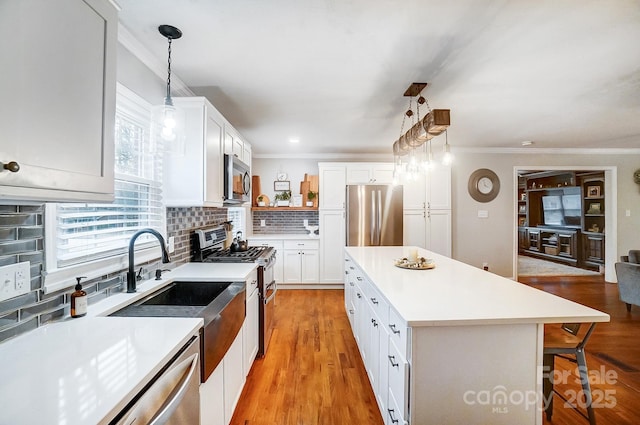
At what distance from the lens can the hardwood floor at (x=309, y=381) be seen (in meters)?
1.90

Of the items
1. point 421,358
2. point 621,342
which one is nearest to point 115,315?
point 421,358

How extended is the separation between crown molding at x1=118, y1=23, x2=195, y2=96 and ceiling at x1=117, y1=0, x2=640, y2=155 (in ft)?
0.16

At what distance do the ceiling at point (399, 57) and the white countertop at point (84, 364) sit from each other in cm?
155

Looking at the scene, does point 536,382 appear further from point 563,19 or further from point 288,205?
point 288,205

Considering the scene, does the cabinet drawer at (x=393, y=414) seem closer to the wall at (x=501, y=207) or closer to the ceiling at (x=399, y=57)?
the ceiling at (x=399, y=57)

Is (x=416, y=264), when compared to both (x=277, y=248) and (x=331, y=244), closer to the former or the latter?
(x=331, y=244)

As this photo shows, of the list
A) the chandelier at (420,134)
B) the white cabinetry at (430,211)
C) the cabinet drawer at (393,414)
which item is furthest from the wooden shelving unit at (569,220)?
the cabinet drawer at (393,414)

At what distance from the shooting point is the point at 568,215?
730 cm

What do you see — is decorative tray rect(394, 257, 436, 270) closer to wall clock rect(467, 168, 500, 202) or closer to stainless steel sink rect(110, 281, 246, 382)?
stainless steel sink rect(110, 281, 246, 382)

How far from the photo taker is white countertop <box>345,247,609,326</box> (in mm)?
1306

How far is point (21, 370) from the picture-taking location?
33.6 inches

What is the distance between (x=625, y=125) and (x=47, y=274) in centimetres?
569

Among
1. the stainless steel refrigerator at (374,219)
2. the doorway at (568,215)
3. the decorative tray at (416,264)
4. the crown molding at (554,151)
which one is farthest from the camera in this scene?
the doorway at (568,215)

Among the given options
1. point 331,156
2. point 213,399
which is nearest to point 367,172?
point 331,156
